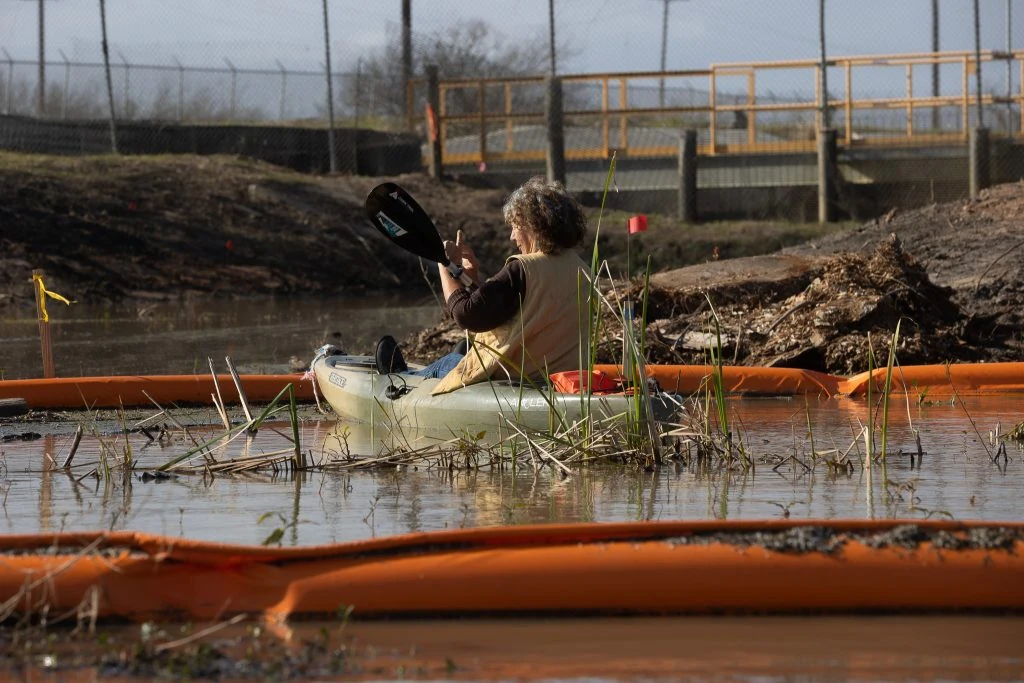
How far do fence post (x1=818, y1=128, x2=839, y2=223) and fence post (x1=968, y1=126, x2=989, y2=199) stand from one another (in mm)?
1869

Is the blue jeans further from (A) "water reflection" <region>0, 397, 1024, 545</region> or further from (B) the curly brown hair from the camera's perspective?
Result: (B) the curly brown hair

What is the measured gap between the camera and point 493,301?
6891 millimetres

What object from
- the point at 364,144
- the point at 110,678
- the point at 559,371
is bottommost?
the point at 110,678

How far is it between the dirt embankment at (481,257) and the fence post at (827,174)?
1.18 m

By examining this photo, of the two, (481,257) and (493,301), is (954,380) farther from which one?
(481,257)

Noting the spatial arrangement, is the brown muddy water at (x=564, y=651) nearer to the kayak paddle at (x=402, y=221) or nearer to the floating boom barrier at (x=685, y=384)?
the kayak paddle at (x=402, y=221)

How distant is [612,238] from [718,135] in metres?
4.28

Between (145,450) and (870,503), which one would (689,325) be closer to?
(145,450)

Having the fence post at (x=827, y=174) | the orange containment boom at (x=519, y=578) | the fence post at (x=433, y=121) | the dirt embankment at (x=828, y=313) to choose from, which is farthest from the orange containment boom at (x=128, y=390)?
the fence post at (x=827, y=174)

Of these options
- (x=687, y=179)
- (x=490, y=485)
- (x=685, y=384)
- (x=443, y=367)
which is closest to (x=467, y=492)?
(x=490, y=485)

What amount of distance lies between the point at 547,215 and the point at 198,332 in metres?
8.52

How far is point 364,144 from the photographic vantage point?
24469 millimetres

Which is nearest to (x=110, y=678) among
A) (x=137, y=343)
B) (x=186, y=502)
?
(x=186, y=502)

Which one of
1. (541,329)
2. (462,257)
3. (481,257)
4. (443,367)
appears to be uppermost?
(481,257)
